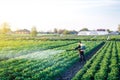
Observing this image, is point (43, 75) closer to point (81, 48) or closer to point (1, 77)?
point (1, 77)

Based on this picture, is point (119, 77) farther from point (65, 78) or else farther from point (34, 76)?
point (34, 76)

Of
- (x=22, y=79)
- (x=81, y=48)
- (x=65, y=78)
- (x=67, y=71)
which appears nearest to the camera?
(x=22, y=79)

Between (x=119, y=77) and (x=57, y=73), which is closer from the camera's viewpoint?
(x=119, y=77)

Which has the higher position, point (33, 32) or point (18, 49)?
point (33, 32)

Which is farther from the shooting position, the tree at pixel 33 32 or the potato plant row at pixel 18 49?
the tree at pixel 33 32

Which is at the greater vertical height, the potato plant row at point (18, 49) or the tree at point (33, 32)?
the tree at point (33, 32)

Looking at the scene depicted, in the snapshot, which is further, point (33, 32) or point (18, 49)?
point (33, 32)

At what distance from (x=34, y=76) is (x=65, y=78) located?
2.51 metres

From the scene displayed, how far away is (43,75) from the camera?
645 inches

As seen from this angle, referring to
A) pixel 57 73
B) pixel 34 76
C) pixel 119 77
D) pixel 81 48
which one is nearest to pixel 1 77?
pixel 34 76

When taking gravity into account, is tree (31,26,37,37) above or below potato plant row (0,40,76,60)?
above

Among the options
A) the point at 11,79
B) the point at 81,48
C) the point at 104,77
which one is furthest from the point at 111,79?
the point at 81,48

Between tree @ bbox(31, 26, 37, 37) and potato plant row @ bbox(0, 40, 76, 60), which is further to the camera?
tree @ bbox(31, 26, 37, 37)

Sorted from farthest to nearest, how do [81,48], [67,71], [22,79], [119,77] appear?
[81,48]
[67,71]
[119,77]
[22,79]
